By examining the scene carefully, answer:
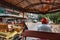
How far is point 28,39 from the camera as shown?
3.61 meters

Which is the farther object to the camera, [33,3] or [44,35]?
[33,3]

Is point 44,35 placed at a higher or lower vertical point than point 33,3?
lower

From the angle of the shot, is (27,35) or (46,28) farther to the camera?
(46,28)

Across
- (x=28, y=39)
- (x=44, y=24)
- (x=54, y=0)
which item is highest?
(x=54, y=0)

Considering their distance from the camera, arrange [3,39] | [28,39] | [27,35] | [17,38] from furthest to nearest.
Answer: [17,38], [3,39], [28,39], [27,35]

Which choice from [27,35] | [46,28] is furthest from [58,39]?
[46,28]

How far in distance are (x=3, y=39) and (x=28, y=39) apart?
7.71ft

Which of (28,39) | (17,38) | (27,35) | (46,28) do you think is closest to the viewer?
(27,35)

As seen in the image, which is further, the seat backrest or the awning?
the awning

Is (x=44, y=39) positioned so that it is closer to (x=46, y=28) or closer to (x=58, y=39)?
(x=58, y=39)

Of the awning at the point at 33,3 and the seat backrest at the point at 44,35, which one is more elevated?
the awning at the point at 33,3

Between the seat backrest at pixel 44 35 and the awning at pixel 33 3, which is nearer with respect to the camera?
the seat backrest at pixel 44 35

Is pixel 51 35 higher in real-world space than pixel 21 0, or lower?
lower

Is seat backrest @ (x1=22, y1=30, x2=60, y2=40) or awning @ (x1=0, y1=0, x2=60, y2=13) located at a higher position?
awning @ (x1=0, y1=0, x2=60, y2=13)
